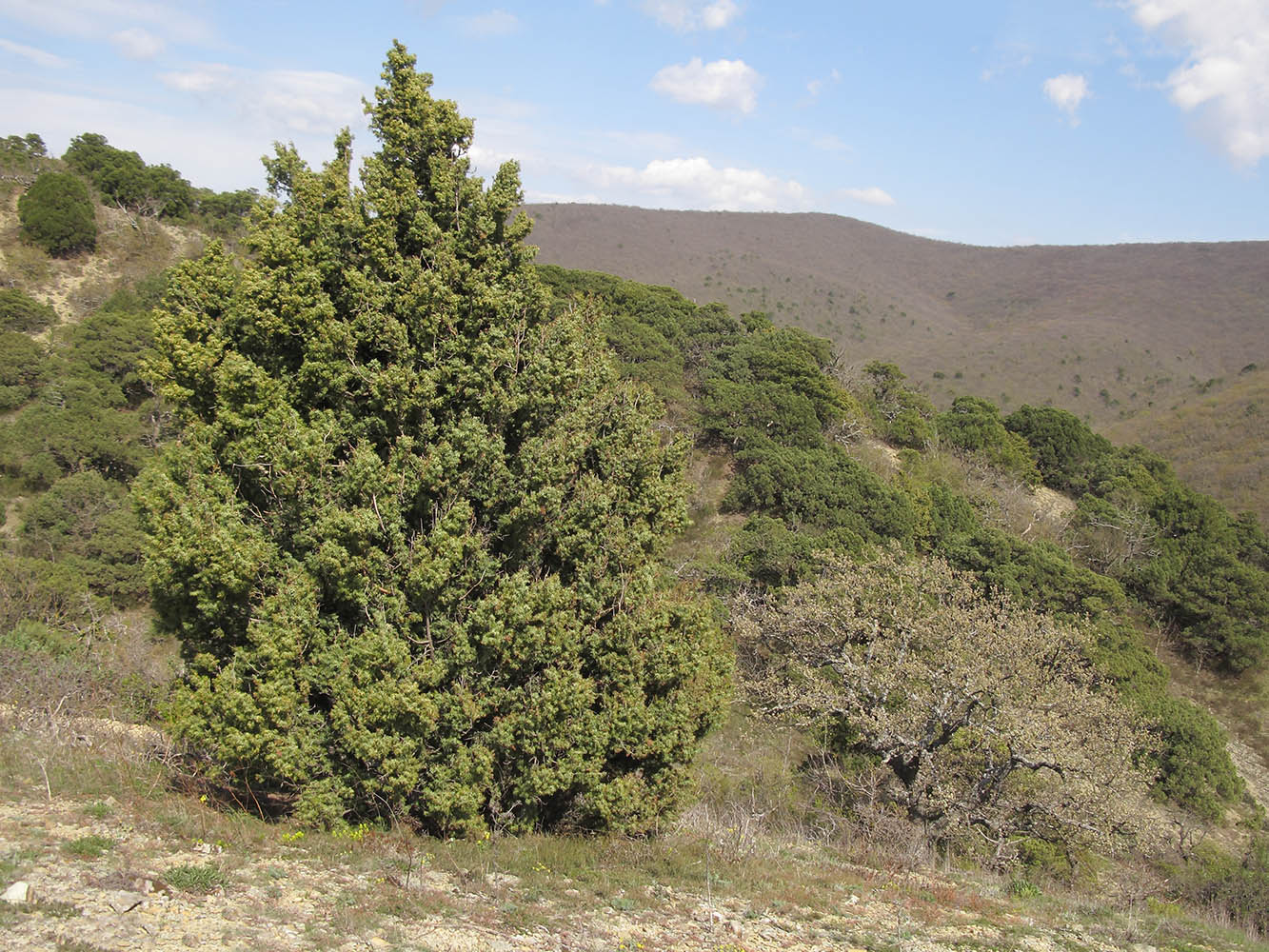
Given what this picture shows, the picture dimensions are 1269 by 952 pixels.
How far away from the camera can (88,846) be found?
538 cm

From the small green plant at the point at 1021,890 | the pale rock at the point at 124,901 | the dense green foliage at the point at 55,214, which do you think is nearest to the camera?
the pale rock at the point at 124,901

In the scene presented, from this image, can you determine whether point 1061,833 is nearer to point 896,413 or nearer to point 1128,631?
point 1128,631

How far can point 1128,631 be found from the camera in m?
23.2

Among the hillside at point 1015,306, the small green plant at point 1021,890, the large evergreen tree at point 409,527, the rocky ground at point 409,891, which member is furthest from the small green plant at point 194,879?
the hillside at point 1015,306

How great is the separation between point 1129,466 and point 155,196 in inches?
1881

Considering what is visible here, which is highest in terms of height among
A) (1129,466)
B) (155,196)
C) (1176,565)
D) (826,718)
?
(155,196)

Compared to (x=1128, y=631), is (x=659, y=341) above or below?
above

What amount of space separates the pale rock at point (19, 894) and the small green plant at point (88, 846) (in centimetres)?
68

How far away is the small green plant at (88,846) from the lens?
5.30 m

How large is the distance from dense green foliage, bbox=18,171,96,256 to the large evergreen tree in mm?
32261

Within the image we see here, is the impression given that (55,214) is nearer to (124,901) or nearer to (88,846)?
(88,846)

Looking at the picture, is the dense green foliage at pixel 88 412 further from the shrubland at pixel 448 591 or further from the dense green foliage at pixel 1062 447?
the dense green foliage at pixel 1062 447

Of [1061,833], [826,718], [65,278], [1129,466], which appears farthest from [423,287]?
[1129,466]

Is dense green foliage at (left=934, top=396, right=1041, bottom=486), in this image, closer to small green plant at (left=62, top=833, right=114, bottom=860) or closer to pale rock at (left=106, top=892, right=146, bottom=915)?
small green plant at (left=62, top=833, right=114, bottom=860)
